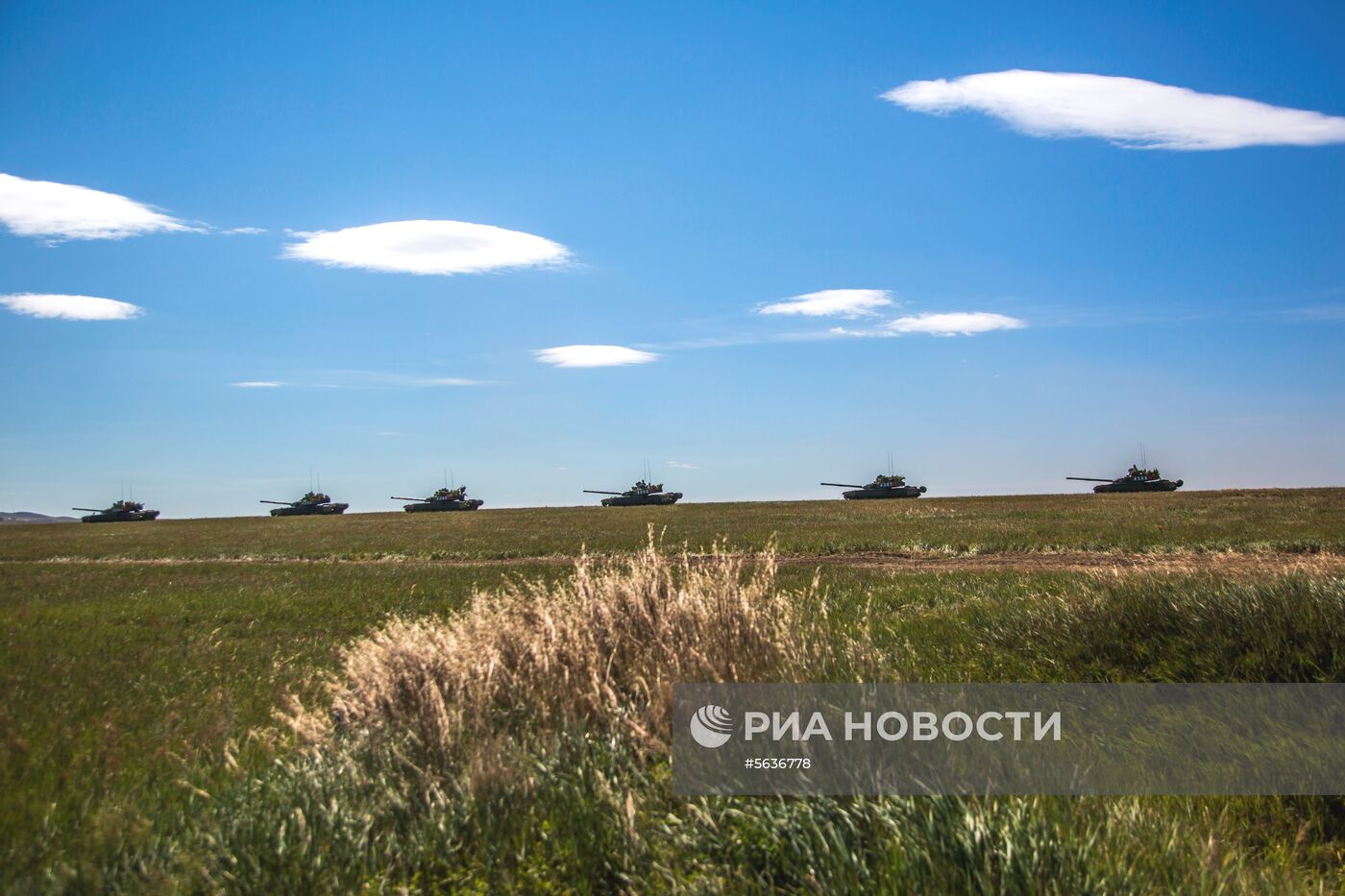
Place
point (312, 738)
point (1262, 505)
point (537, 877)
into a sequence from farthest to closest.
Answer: point (1262, 505) → point (312, 738) → point (537, 877)

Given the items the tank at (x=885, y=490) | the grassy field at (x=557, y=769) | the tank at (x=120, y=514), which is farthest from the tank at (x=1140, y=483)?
the tank at (x=120, y=514)

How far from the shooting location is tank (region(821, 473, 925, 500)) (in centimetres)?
7456

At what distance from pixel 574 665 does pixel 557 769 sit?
1060 millimetres

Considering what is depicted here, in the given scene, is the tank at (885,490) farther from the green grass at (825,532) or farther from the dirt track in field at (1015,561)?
the dirt track in field at (1015,561)

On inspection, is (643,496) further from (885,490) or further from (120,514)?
(120,514)

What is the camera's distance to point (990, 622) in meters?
10.5

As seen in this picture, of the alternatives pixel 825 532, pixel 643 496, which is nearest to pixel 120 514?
pixel 643 496

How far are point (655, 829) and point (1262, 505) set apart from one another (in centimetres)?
4468

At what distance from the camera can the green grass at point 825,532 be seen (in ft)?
86.2

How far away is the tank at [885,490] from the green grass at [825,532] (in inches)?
865

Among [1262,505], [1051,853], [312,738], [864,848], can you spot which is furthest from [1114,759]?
[1262,505]

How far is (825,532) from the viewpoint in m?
34.2

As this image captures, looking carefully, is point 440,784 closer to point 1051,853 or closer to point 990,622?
point 1051,853

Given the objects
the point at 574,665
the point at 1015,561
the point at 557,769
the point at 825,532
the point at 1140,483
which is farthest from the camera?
the point at 1140,483
